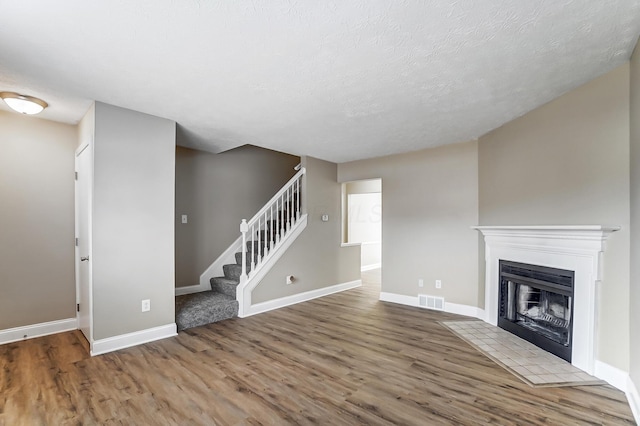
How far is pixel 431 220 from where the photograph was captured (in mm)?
4539

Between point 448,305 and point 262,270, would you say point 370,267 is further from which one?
point 262,270

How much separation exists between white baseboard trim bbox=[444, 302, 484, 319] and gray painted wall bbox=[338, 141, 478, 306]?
0.06 meters

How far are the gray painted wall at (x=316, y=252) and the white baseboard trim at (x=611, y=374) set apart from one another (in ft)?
11.8

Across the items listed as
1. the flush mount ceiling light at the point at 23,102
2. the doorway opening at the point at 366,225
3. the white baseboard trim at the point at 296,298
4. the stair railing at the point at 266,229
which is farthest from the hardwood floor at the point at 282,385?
the doorway opening at the point at 366,225

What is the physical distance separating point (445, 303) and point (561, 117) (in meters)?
2.77

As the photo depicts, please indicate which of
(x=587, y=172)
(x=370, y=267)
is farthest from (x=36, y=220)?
(x=370, y=267)

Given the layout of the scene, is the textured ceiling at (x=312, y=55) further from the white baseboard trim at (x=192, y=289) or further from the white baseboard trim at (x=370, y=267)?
the white baseboard trim at (x=370, y=267)

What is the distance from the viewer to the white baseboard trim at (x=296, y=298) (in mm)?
4254

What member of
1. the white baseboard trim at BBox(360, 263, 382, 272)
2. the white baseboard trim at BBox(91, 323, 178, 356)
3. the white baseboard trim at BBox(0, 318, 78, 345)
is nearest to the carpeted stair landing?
the white baseboard trim at BBox(91, 323, 178, 356)

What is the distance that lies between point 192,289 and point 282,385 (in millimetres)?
2925

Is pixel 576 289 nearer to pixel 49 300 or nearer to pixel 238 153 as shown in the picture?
pixel 238 153

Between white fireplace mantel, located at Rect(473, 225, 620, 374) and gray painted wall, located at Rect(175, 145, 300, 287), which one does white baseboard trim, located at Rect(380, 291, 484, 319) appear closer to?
white fireplace mantel, located at Rect(473, 225, 620, 374)

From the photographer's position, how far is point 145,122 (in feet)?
10.3

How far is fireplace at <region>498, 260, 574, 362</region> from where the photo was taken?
279 centimetres
